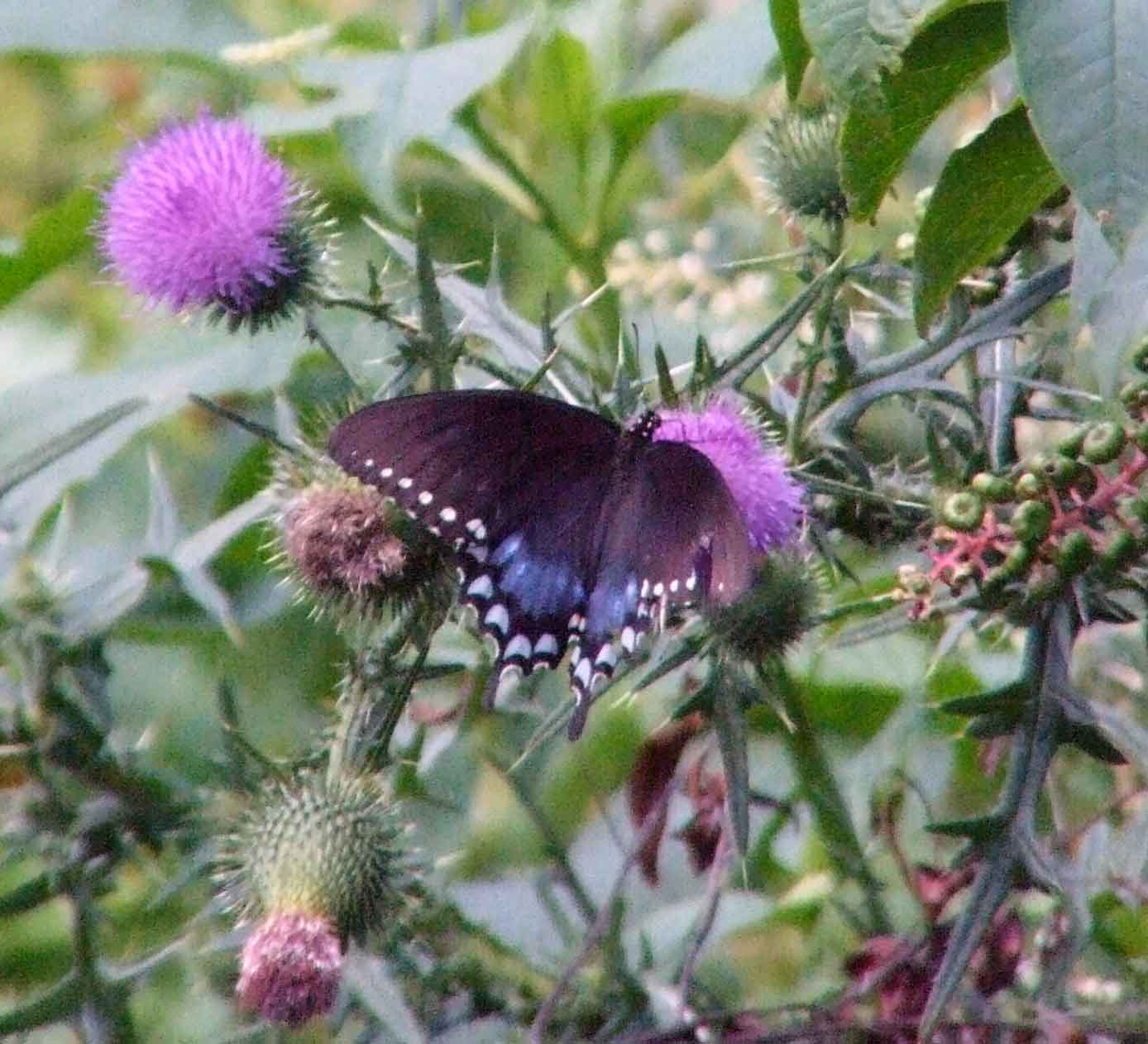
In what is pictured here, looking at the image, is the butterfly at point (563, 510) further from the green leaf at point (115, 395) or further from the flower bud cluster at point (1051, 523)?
the green leaf at point (115, 395)

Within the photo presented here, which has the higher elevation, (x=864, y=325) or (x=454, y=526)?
(x=454, y=526)

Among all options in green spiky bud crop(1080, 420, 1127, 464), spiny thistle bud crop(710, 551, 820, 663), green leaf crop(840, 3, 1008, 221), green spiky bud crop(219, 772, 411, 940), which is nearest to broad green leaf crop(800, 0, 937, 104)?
green leaf crop(840, 3, 1008, 221)

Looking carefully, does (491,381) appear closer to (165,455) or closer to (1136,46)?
(1136,46)

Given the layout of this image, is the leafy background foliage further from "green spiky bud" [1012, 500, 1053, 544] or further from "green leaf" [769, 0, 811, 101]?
"green spiky bud" [1012, 500, 1053, 544]

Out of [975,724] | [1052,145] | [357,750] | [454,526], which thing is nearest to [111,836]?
[357,750]

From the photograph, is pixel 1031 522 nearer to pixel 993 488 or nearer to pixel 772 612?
pixel 993 488
